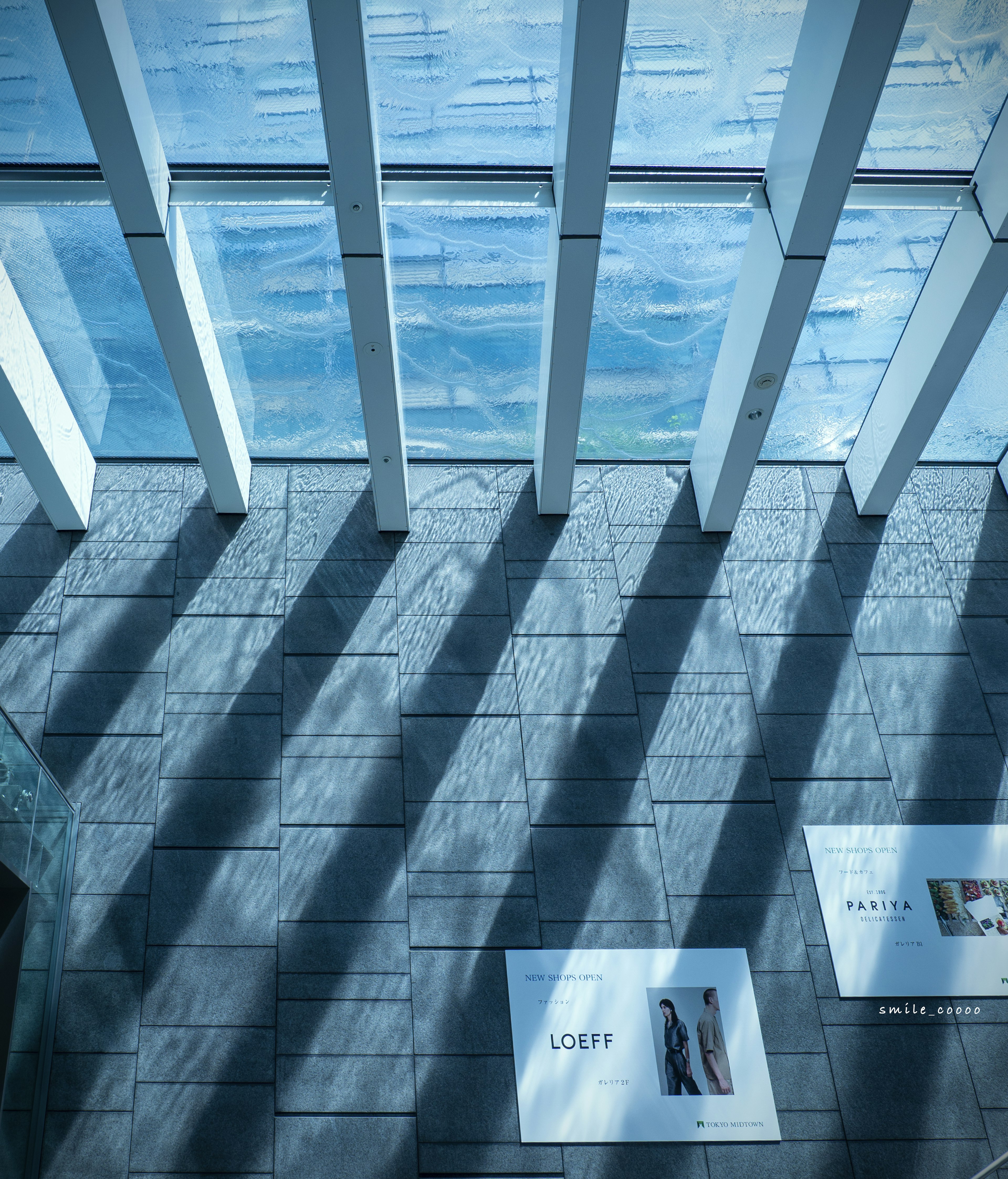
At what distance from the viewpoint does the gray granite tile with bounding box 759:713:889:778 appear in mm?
7113

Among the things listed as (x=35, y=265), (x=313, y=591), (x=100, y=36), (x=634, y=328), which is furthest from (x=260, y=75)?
(x=313, y=591)

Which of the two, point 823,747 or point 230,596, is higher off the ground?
point 230,596

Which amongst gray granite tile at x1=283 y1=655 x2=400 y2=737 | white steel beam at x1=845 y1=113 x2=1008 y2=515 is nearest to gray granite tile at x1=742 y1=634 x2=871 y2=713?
white steel beam at x1=845 y1=113 x2=1008 y2=515

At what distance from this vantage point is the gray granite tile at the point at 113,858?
654cm

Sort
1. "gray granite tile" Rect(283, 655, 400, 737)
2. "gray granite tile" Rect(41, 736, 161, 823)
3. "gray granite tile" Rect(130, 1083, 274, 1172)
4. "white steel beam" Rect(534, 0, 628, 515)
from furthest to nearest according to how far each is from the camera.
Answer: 1. "gray granite tile" Rect(283, 655, 400, 737)
2. "gray granite tile" Rect(41, 736, 161, 823)
3. "gray granite tile" Rect(130, 1083, 274, 1172)
4. "white steel beam" Rect(534, 0, 628, 515)

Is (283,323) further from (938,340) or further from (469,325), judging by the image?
(938,340)

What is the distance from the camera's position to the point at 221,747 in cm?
705

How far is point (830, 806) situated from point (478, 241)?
4.39 metres

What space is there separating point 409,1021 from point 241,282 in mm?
4739

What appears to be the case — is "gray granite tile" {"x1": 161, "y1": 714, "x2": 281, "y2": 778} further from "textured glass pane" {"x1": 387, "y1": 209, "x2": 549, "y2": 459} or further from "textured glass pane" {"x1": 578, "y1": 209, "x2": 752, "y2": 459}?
"textured glass pane" {"x1": 578, "y1": 209, "x2": 752, "y2": 459}

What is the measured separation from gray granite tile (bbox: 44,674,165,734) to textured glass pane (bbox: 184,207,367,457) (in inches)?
83.8

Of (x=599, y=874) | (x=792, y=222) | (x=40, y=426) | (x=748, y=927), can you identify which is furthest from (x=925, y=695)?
(x=40, y=426)

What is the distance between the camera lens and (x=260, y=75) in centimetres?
546

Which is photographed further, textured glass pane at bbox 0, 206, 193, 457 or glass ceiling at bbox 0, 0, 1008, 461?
textured glass pane at bbox 0, 206, 193, 457
